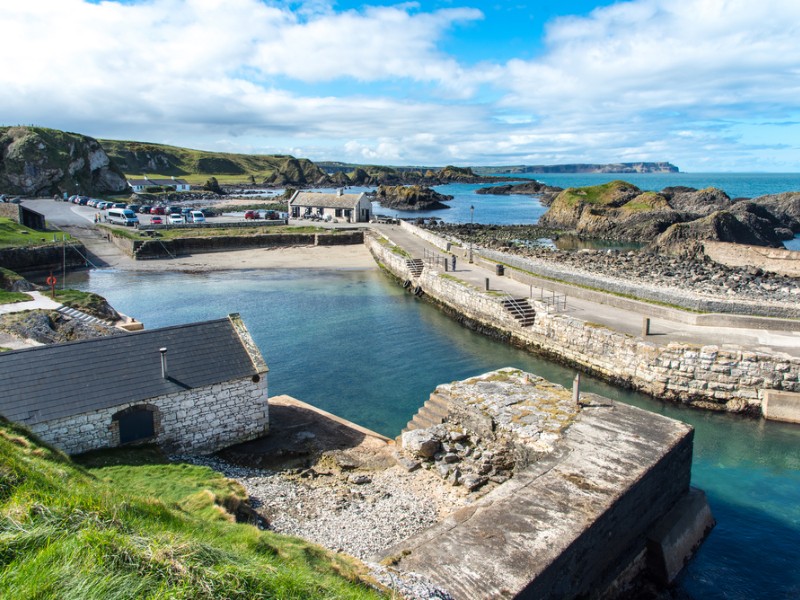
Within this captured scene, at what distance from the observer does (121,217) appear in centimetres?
5916

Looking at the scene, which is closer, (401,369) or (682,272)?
(401,369)

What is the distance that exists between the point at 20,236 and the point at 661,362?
4718 centimetres

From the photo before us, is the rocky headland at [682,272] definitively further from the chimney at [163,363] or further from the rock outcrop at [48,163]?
the rock outcrop at [48,163]

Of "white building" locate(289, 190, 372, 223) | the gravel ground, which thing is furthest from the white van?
the gravel ground

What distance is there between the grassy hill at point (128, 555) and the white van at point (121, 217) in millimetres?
56008

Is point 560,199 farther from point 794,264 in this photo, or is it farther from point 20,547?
point 20,547

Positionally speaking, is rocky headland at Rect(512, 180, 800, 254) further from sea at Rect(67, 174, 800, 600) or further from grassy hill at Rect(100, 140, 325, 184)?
grassy hill at Rect(100, 140, 325, 184)

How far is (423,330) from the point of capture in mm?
29031

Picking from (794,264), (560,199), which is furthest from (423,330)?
(560,199)

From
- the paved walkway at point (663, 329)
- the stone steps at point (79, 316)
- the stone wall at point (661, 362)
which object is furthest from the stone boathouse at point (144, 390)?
the paved walkway at point (663, 329)

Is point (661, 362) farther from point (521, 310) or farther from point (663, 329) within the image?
point (521, 310)

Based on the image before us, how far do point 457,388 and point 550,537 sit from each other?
6989 millimetres

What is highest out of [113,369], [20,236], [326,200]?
[326,200]

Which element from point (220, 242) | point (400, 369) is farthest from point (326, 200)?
point (400, 369)
